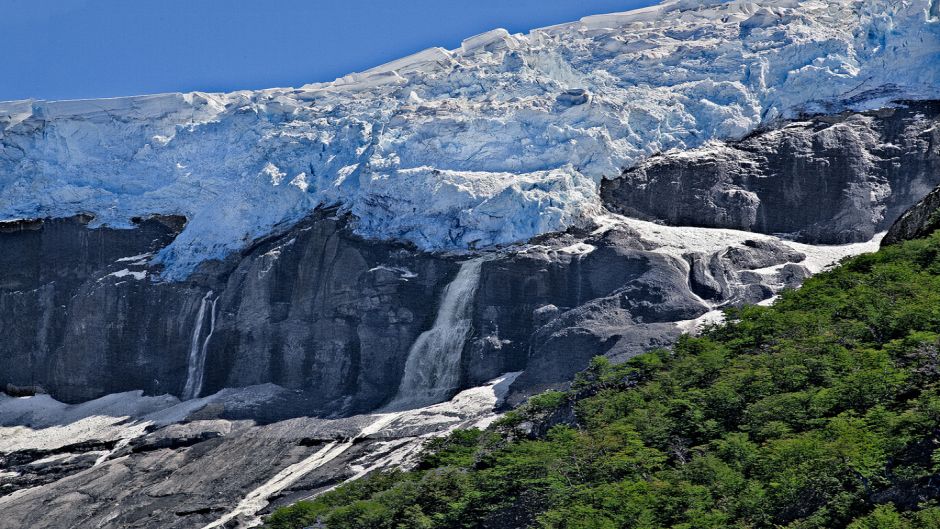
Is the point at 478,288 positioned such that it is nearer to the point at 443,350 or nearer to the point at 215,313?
the point at 443,350

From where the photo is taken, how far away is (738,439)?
43156 millimetres

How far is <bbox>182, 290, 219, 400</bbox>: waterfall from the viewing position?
86.9 metres

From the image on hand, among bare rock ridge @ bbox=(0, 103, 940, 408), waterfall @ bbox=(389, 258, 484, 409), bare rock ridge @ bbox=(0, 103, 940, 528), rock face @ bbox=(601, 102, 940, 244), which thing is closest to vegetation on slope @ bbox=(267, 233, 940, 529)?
bare rock ridge @ bbox=(0, 103, 940, 528)

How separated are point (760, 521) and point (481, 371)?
4221 centimetres

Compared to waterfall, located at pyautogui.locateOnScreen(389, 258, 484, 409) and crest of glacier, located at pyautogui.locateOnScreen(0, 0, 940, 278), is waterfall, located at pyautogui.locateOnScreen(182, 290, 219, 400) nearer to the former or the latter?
crest of glacier, located at pyautogui.locateOnScreen(0, 0, 940, 278)

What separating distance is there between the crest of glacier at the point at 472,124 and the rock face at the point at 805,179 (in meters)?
1.52

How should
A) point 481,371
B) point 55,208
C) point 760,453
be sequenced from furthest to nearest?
point 55,208 → point 481,371 → point 760,453

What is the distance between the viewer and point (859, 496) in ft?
116

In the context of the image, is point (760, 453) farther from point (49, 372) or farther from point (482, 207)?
point (49, 372)

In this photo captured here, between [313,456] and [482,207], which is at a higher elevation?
[482,207]

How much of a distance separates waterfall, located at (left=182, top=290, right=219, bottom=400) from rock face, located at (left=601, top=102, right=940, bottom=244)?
1034 inches

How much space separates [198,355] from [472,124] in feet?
74.6

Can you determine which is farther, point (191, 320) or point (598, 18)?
point (598, 18)

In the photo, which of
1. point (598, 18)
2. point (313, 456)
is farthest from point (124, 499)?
point (598, 18)
